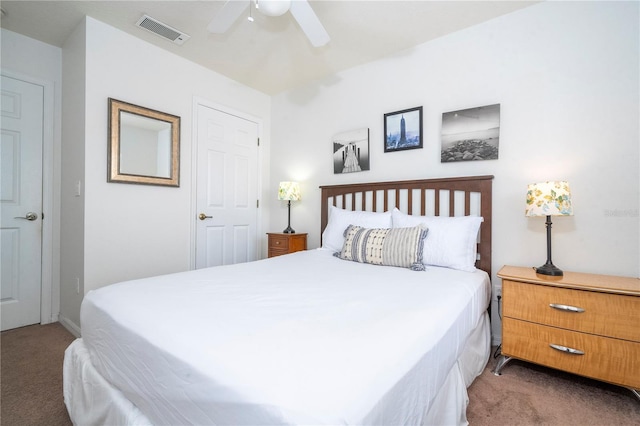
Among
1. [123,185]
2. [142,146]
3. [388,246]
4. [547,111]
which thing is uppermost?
[547,111]

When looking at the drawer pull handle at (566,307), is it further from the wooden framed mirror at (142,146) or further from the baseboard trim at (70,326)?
the baseboard trim at (70,326)

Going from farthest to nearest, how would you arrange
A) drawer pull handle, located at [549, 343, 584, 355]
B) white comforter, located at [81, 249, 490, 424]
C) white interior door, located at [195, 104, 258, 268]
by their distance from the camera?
white interior door, located at [195, 104, 258, 268], drawer pull handle, located at [549, 343, 584, 355], white comforter, located at [81, 249, 490, 424]

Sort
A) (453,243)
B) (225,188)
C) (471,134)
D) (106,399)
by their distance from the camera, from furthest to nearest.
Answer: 1. (225,188)
2. (471,134)
3. (453,243)
4. (106,399)

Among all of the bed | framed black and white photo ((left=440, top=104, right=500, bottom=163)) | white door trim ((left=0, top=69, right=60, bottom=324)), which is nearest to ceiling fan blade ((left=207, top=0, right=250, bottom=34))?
the bed

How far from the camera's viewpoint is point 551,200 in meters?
1.77

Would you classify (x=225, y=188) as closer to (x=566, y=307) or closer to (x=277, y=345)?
(x=277, y=345)

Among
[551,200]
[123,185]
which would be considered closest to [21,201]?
[123,185]

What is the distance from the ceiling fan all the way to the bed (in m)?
1.56

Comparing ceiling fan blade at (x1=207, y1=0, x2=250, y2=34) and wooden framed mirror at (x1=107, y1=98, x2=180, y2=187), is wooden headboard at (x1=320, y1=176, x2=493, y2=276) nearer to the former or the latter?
wooden framed mirror at (x1=107, y1=98, x2=180, y2=187)

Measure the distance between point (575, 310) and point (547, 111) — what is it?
138cm

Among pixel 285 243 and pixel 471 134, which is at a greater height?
pixel 471 134

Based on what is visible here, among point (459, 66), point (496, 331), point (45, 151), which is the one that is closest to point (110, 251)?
point (45, 151)

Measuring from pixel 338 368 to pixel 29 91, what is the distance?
352 centimetres

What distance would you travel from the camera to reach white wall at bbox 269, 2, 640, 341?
183 cm
